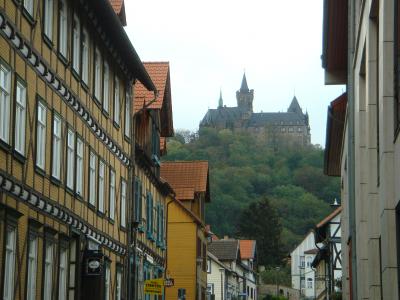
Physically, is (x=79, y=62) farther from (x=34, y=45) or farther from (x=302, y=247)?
(x=302, y=247)

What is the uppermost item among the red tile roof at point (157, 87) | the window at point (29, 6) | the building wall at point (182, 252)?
the red tile roof at point (157, 87)

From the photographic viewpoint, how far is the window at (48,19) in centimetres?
2123

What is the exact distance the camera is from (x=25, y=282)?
774 inches

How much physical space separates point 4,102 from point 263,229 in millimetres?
116701

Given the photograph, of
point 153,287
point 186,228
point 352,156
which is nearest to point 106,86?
point 153,287

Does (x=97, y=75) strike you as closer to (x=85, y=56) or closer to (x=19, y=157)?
(x=85, y=56)

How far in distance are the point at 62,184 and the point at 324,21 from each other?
684cm

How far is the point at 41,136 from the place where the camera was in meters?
21.0

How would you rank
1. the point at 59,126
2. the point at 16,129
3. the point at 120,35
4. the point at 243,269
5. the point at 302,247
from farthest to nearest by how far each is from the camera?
the point at 302,247
the point at 243,269
the point at 120,35
the point at 59,126
the point at 16,129

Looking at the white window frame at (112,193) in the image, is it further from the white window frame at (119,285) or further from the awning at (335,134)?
the awning at (335,134)

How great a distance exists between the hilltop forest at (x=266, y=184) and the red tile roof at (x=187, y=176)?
7288 cm

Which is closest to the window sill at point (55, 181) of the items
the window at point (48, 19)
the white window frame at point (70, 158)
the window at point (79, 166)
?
the white window frame at point (70, 158)

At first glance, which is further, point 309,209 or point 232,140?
point 232,140

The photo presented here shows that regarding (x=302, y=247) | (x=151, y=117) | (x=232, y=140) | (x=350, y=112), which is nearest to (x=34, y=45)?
(x=350, y=112)
